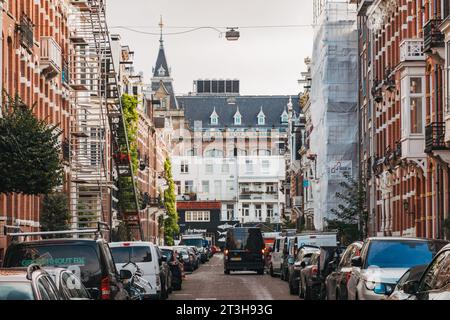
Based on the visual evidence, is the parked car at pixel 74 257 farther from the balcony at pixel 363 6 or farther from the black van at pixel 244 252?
the balcony at pixel 363 6

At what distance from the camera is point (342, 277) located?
22312 millimetres

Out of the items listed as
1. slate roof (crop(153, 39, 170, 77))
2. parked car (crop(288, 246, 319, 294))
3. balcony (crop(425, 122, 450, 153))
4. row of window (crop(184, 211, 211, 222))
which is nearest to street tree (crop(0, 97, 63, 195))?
parked car (crop(288, 246, 319, 294))

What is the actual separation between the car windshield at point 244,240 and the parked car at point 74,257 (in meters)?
47.0

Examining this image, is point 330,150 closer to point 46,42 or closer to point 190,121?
point 46,42

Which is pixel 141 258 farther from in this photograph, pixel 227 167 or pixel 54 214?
pixel 227 167

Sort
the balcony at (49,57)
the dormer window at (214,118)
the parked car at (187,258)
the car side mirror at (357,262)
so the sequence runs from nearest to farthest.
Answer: the car side mirror at (357,262) → the balcony at (49,57) → the parked car at (187,258) → the dormer window at (214,118)

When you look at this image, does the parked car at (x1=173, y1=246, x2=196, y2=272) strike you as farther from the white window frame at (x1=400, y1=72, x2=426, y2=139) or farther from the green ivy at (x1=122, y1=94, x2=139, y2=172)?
the green ivy at (x1=122, y1=94, x2=139, y2=172)

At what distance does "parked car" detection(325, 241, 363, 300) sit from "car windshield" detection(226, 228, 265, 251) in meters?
39.9

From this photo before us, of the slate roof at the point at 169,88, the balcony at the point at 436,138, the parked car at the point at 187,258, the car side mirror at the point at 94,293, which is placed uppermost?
the slate roof at the point at 169,88

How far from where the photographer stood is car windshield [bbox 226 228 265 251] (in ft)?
212

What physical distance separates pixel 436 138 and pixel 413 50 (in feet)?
26.3

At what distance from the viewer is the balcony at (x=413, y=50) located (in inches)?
1978

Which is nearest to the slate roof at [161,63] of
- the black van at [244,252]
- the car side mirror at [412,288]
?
the black van at [244,252]

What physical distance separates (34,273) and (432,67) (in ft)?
126
